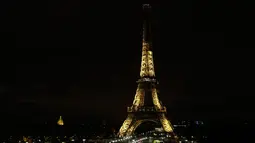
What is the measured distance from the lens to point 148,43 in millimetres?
40438

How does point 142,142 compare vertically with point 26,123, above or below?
below

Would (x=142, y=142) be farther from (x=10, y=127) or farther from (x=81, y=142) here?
(x=10, y=127)

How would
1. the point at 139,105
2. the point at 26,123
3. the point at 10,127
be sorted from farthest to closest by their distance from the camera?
the point at 26,123
the point at 10,127
the point at 139,105

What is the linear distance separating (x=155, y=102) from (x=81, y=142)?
8.39 m

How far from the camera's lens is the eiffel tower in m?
39.6

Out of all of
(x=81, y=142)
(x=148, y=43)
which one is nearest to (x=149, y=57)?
(x=148, y=43)

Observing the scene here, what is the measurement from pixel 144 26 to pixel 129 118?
919cm

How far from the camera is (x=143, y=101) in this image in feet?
131

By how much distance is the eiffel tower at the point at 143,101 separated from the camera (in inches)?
1558

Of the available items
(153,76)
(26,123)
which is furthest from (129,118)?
(26,123)

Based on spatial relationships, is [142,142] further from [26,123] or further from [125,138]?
[26,123]

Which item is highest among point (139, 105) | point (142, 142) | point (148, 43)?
point (148, 43)

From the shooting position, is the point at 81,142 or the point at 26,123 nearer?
the point at 81,142

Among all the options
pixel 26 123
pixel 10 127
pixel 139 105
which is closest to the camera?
pixel 139 105
